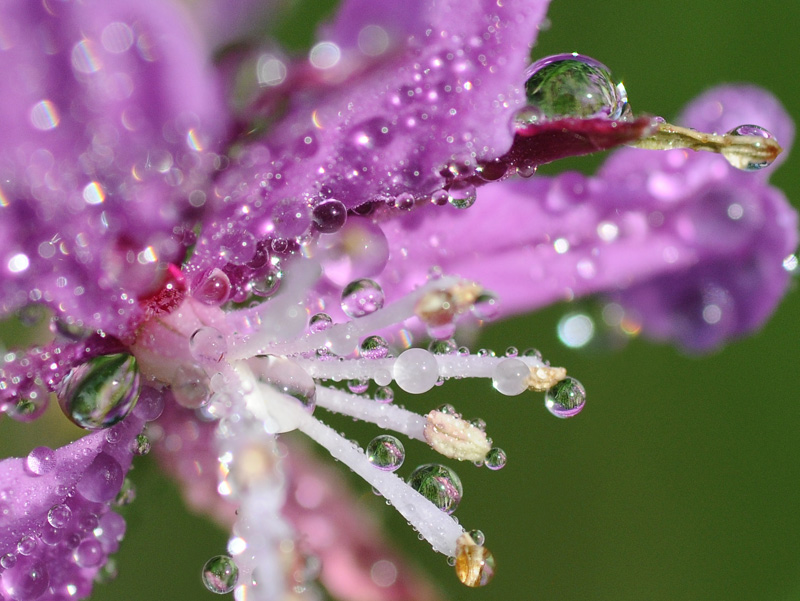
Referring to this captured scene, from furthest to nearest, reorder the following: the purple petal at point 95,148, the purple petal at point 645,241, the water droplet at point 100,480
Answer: the purple petal at point 645,241 < the water droplet at point 100,480 < the purple petal at point 95,148

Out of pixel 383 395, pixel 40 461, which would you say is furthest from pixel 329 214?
pixel 40 461

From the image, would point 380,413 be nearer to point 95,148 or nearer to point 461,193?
point 461,193

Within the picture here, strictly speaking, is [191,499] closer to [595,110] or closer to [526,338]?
[595,110]

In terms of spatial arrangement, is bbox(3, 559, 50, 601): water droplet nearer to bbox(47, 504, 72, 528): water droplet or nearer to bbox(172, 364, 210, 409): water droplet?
bbox(47, 504, 72, 528): water droplet

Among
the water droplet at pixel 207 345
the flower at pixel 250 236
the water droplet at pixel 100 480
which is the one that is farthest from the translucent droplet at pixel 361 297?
the water droplet at pixel 100 480

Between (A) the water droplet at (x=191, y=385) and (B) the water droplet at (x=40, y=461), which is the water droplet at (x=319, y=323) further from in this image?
(B) the water droplet at (x=40, y=461)

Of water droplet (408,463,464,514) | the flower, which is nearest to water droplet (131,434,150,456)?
the flower

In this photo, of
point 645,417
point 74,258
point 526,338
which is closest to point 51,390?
point 74,258
